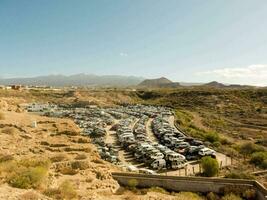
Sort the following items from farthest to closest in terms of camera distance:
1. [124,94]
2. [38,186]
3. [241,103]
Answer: [124,94] → [241,103] → [38,186]

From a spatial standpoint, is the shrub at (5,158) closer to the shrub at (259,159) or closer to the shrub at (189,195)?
the shrub at (189,195)

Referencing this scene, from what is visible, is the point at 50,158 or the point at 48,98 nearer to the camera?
the point at 50,158

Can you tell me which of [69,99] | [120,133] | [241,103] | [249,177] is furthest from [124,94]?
[249,177]

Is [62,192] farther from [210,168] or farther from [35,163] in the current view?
[210,168]

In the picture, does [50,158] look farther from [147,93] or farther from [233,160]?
[147,93]

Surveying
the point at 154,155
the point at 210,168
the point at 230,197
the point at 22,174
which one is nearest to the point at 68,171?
the point at 22,174

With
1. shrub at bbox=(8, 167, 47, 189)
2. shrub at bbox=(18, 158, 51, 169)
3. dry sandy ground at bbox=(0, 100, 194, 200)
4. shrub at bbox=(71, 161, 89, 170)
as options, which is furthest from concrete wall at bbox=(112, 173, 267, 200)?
shrub at bbox=(8, 167, 47, 189)

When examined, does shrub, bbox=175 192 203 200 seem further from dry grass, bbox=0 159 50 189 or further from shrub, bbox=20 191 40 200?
shrub, bbox=20 191 40 200

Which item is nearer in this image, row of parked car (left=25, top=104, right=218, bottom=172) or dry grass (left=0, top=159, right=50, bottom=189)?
dry grass (left=0, top=159, right=50, bottom=189)
